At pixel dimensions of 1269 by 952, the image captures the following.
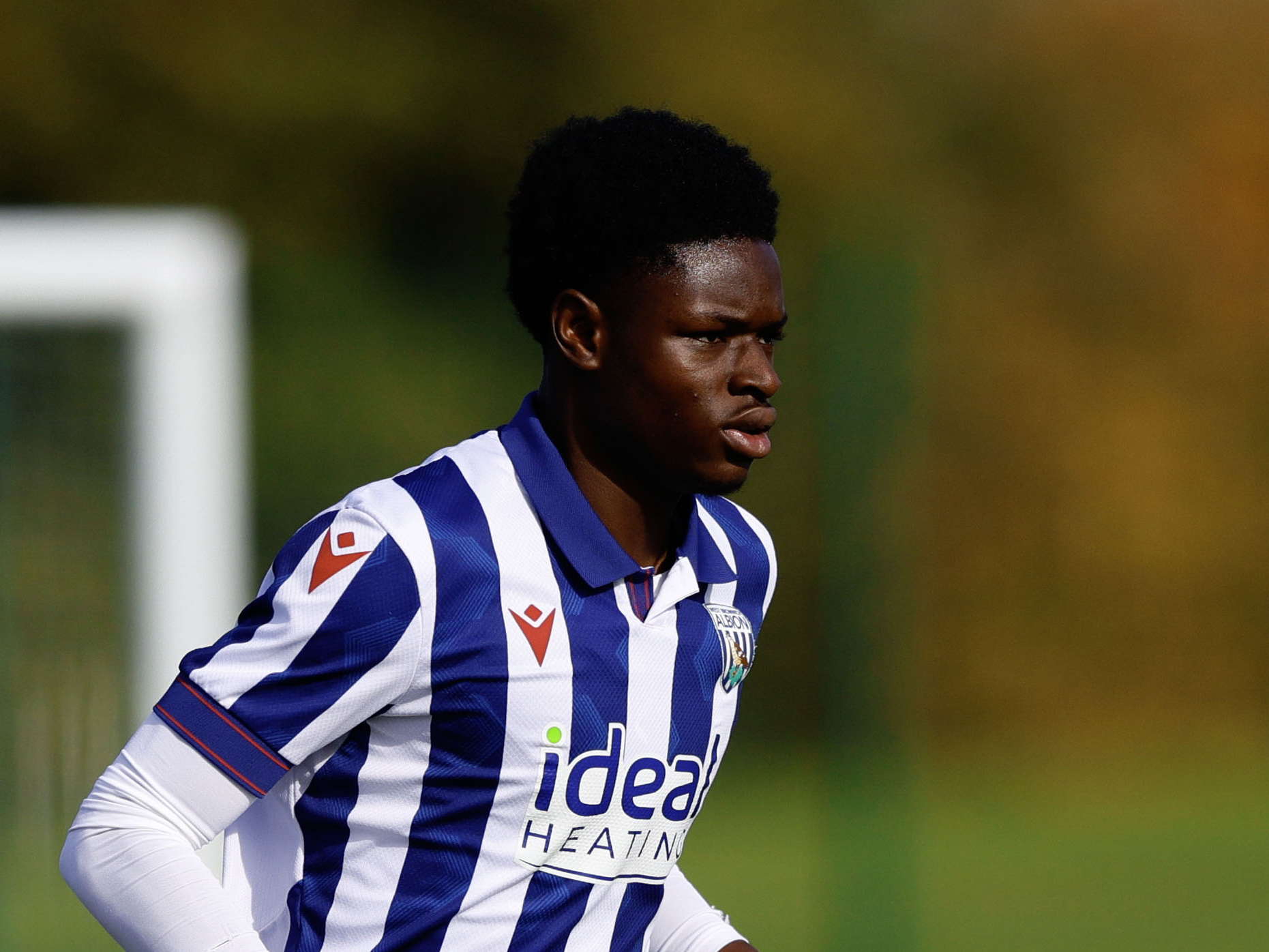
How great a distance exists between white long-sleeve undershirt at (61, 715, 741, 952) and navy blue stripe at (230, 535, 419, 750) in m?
0.08

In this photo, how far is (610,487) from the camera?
1989 mm

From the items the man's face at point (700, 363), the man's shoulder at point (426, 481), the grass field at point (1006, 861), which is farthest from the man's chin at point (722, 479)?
the grass field at point (1006, 861)

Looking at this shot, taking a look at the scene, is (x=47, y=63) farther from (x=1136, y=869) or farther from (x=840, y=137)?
(x=1136, y=869)

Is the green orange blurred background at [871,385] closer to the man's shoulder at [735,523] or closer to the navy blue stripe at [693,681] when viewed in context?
the man's shoulder at [735,523]

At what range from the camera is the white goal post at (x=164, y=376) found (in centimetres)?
434

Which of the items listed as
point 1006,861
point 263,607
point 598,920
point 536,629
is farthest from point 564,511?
point 1006,861

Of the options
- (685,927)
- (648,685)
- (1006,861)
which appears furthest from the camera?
(1006,861)

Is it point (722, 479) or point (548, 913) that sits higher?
point (722, 479)

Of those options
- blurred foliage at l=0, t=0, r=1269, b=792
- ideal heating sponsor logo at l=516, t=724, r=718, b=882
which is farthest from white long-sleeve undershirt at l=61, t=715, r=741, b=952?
blurred foliage at l=0, t=0, r=1269, b=792

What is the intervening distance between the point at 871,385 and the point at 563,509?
3008mm

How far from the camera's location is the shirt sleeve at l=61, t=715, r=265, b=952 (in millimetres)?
1658

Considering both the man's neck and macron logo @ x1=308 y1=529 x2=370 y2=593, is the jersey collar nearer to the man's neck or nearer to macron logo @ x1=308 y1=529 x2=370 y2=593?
the man's neck

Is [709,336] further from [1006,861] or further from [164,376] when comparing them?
[1006,861]

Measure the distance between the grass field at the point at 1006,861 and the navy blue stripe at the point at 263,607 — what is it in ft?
10.1
